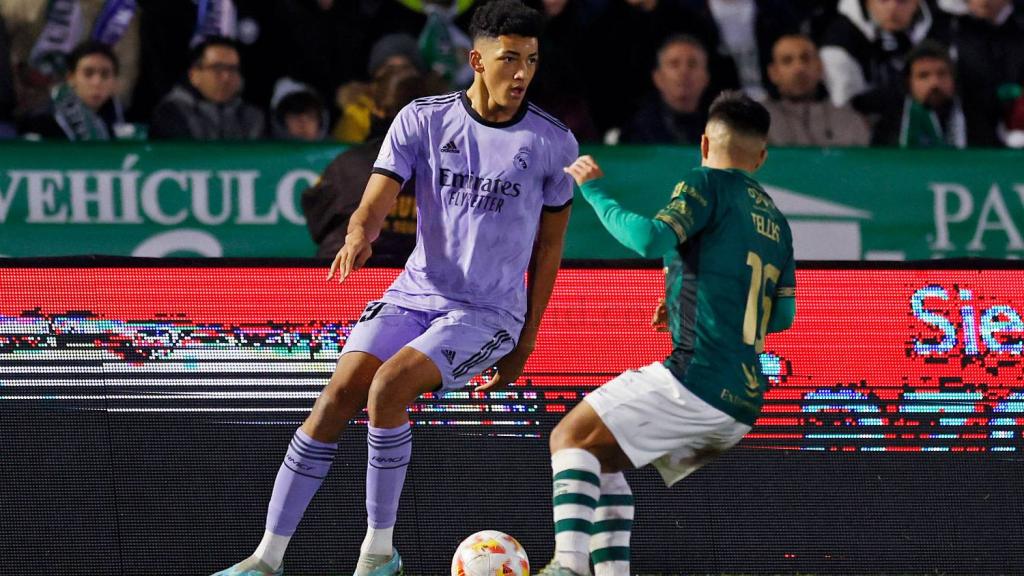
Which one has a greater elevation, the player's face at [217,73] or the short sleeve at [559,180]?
the player's face at [217,73]

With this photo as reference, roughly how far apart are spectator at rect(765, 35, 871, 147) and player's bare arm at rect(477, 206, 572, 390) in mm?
5164

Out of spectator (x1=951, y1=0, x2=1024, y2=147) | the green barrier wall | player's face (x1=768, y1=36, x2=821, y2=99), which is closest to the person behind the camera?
the green barrier wall

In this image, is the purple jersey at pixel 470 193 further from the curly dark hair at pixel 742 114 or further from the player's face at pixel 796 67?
the player's face at pixel 796 67

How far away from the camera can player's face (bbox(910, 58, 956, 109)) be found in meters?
11.5

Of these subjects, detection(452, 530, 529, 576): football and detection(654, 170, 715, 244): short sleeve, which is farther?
detection(452, 530, 529, 576): football

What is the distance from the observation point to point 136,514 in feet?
21.8

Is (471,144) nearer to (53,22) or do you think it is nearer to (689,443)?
(689,443)

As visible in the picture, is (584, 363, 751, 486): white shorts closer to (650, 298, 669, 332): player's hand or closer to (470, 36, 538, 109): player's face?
(650, 298, 669, 332): player's hand

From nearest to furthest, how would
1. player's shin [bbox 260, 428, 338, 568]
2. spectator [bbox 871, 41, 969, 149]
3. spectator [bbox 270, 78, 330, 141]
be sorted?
player's shin [bbox 260, 428, 338, 568] < spectator [bbox 270, 78, 330, 141] < spectator [bbox 871, 41, 969, 149]

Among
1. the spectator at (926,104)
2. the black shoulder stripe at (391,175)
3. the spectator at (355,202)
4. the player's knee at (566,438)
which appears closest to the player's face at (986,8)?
the spectator at (926,104)

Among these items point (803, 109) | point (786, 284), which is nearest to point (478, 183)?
point (786, 284)

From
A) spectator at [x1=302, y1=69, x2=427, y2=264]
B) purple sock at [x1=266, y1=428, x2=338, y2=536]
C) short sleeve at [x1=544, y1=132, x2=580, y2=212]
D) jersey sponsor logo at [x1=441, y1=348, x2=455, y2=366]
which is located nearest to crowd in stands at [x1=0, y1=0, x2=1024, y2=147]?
spectator at [x1=302, y1=69, x2=427, y2=264]

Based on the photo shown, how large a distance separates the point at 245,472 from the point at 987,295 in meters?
3.20

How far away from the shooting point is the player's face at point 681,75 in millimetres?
11211
